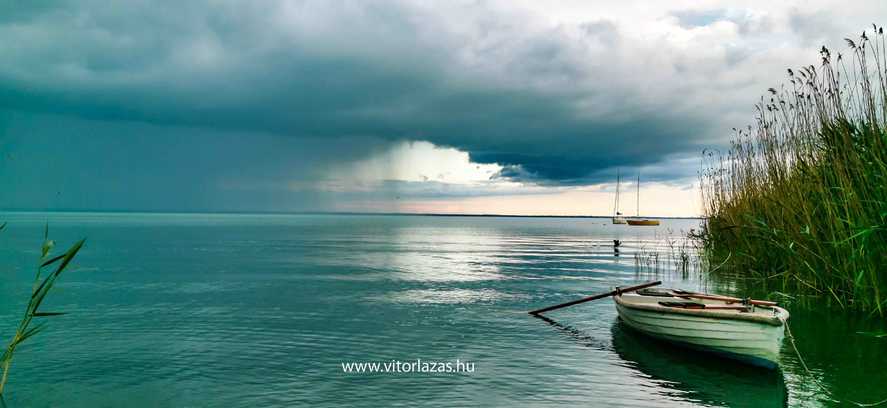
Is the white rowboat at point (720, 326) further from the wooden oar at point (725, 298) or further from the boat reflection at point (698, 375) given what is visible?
the boat reflection at point (698, 375)

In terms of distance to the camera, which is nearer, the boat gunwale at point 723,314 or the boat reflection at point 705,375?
the boat reflection at point 705,375

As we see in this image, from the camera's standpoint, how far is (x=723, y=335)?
1238cm

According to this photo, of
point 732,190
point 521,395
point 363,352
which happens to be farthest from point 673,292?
point 732,190

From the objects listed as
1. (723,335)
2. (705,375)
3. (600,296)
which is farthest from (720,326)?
(600,296)

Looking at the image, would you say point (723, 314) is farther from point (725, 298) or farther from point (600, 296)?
point (600, 296)

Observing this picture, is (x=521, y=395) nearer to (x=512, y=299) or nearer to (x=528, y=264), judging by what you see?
(x=512, y=299)

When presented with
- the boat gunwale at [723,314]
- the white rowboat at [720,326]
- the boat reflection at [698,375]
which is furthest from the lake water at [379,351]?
the boat gunwale at [723,314]

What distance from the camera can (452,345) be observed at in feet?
51.3

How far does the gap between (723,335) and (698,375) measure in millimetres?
1083

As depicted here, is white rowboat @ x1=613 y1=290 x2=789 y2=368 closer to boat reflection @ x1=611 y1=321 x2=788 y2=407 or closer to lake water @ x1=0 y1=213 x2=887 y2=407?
boat reflection @ x1=611 y1=321 x2=788 y2=407

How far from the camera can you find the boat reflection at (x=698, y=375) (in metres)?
10.8

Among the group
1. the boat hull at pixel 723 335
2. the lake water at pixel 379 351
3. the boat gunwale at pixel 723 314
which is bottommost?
the lake water at pixel 379 351

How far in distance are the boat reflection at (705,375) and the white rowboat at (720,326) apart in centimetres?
31

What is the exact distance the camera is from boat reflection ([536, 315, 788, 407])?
10.8 m
